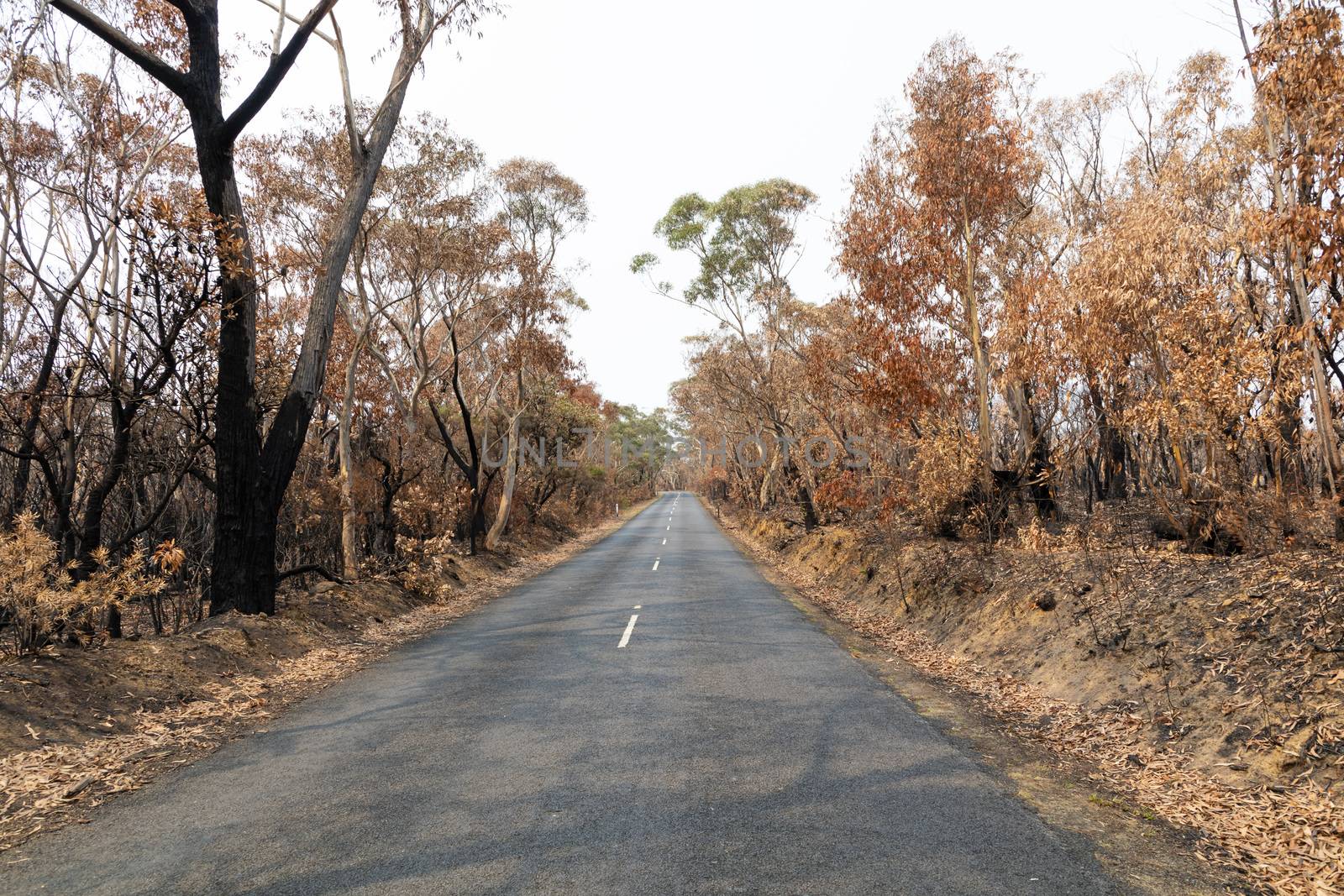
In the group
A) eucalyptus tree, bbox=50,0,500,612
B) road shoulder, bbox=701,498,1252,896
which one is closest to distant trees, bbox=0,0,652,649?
eucalyptus tree, bbox=50,0,500,612

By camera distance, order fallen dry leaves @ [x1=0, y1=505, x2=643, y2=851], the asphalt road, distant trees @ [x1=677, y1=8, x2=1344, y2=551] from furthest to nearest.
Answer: distant trees @ [x1=677, y1=8, x2=1344, y2=551]
fallen dry leaves @ [x1=0, y1=505, x2=643, y2=851]
the asphalt road

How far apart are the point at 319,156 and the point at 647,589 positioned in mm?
11651

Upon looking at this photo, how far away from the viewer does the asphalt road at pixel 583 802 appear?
4.13 meters

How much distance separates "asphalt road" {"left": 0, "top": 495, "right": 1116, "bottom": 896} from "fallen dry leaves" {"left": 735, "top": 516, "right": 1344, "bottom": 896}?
3.03 feet

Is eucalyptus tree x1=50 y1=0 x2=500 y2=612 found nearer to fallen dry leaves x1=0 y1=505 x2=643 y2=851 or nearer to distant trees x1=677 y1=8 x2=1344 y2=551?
fallen dry leaves x1=0 y1=505 x2=643 y2=851

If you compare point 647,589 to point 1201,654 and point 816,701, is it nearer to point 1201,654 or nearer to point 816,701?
point 816,701

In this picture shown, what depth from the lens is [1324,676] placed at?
581 cm

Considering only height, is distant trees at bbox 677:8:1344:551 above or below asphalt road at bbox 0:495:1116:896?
above

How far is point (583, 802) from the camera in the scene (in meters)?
5.13

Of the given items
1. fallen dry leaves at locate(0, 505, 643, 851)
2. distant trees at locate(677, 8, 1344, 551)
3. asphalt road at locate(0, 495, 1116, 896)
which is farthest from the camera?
distant trees at locate(677, 8, 1344, 551)

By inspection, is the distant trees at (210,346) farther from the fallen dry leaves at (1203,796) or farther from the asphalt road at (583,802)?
the fallen dry leaves at (1203,796)

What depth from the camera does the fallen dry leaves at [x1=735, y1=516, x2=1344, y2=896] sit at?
4.20 meters

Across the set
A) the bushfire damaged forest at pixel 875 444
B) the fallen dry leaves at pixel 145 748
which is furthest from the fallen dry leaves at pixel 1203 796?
the fallen dry leaves at pixel 145 748

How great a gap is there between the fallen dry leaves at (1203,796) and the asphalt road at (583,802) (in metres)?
0.92
